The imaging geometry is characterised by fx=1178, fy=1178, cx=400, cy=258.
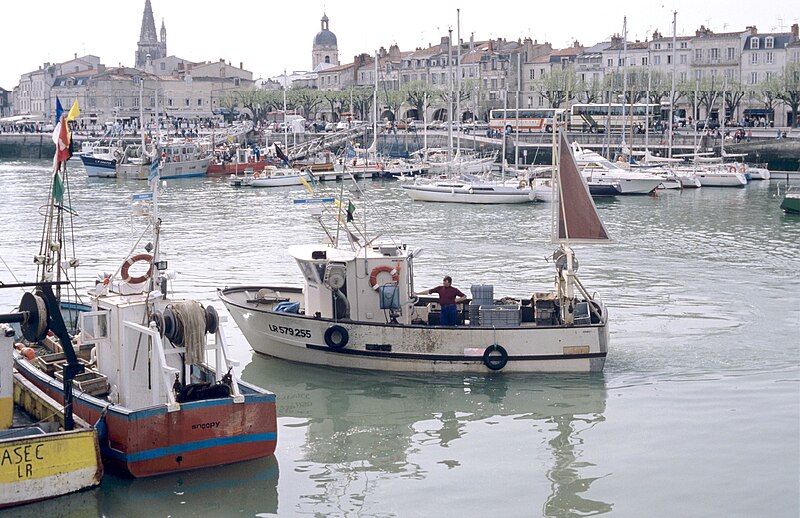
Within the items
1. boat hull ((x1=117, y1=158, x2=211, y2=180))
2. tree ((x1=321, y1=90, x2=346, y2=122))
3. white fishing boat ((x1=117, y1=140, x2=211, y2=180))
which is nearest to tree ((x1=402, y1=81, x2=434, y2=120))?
tree ((x1=321, y1=90, x2=346, y2=122))

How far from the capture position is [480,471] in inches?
568

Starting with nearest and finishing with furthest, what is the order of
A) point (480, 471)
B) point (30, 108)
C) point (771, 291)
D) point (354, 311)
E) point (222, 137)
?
point (480, 471) → point (354, 311) → point (771, 291) → point (222, 137) → point (30, 108)

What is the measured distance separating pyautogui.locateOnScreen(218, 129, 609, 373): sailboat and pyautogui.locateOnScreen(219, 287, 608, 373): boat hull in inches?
0.6

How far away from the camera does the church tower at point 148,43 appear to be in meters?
178

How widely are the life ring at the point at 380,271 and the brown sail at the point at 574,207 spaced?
2.96 m

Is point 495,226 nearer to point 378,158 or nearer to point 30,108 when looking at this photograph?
point 378,158

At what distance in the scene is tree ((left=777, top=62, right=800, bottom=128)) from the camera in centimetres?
8412

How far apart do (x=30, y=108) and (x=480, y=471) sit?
144686 millimetres

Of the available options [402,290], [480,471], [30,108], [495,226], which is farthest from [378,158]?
[30,108]

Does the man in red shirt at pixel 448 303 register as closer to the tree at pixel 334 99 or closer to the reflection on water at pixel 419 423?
the reflection on water at pixel 419 423

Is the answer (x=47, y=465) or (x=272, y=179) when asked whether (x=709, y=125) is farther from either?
(x=47, y=465)

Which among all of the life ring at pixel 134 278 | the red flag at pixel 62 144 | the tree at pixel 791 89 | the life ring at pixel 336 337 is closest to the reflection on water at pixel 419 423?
the life ring at pixel 336 337

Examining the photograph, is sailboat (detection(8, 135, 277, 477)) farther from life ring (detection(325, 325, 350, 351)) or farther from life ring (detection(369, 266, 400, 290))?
life ring (detection(369, 266, 400, 290))

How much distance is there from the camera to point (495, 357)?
59.9ft
